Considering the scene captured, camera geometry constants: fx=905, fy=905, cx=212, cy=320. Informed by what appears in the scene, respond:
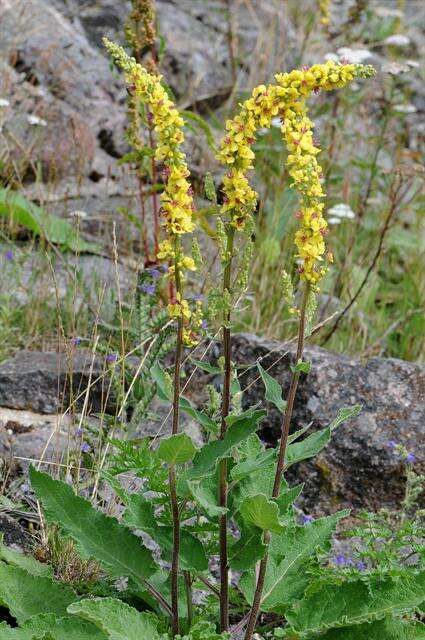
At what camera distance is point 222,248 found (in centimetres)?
190

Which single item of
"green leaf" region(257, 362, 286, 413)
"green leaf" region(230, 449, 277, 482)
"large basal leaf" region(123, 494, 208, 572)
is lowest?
"large basal leaf" region(123, 494, 208, 572)

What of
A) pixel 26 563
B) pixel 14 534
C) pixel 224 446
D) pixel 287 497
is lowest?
pixel 14 534

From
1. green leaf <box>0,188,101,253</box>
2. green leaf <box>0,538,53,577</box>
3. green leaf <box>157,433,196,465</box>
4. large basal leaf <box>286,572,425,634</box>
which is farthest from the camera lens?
green leaf <box>0,188,101,253</box>

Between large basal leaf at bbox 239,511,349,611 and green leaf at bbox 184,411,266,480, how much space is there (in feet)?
1.16

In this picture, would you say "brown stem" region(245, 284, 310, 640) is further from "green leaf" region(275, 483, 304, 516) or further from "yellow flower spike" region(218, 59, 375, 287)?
"yellow flower spike" region(218, 59, 375, 287)

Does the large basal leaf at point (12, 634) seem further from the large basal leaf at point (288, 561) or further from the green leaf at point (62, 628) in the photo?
the large basal leaf at point (288, 561)

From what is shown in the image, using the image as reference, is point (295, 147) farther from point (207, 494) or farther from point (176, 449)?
point (207, 494)

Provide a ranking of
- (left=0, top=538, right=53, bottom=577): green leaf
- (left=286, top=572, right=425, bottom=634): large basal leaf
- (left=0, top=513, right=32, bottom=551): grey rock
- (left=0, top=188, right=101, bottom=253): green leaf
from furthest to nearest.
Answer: (left=0, top=188, right=101, bottom=253): green leaf
(left=0, top=513, right=32, bottom=551): grey rock
(left=0, top=538, right=53, bottom=577): green leaf
(left=286, top=572, right=425, bottom=634): large basal leaf

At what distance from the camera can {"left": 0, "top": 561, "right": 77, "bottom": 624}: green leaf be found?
2.12 metres

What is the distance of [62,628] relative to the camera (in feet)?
6.39

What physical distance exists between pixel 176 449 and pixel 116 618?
0.39m

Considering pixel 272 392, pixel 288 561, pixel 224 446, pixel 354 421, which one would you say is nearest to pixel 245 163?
pixel 272 392

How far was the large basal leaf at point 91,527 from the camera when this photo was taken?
6.91ft

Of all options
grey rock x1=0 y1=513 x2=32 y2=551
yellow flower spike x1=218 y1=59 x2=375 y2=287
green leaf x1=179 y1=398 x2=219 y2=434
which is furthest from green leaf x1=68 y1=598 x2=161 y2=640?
yellow flower spike x1=218 y1=59 x2=375 y2=287
